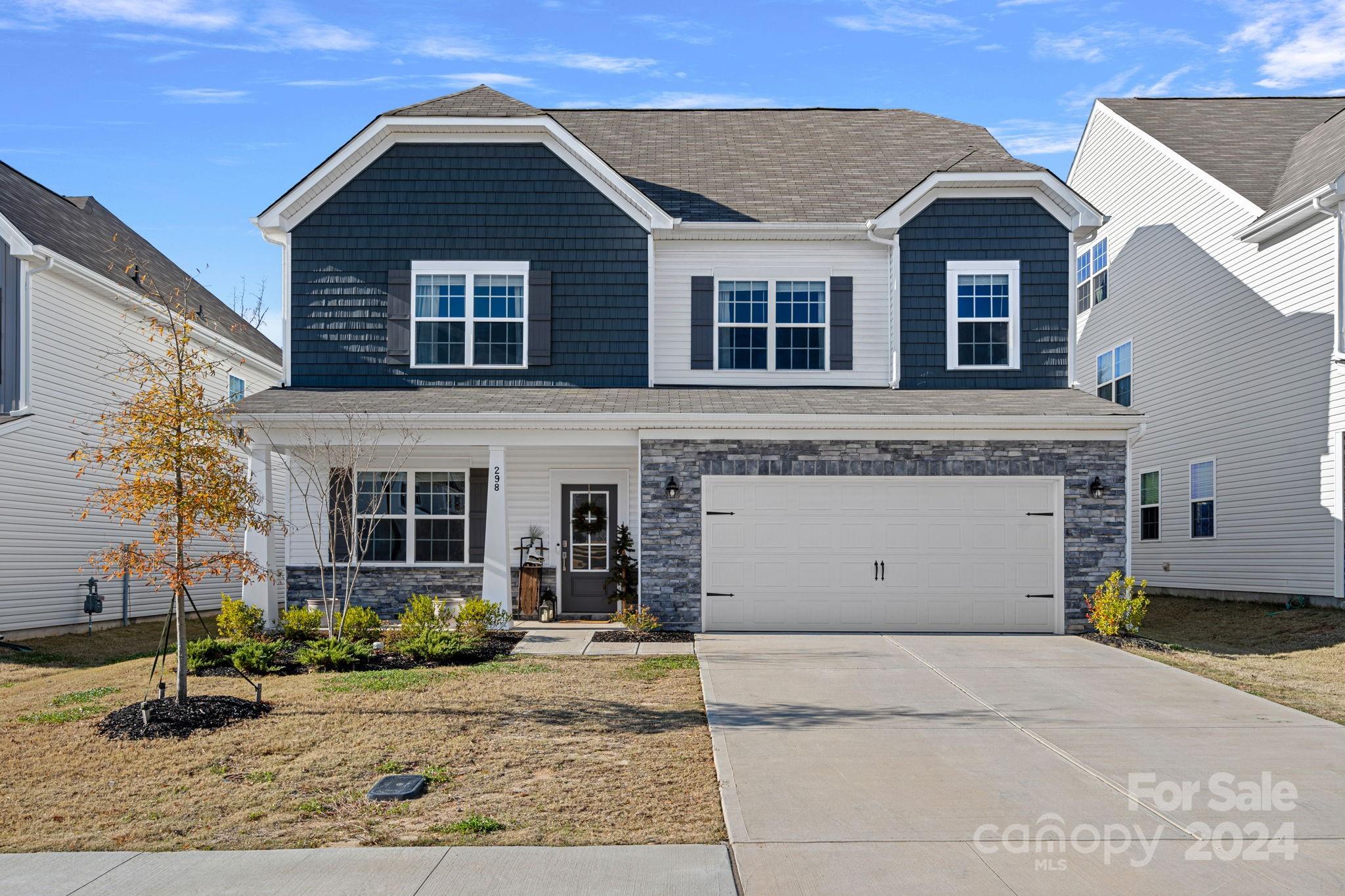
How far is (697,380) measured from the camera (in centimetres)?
1662

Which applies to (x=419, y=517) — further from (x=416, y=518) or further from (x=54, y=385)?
(x=54, y=385)

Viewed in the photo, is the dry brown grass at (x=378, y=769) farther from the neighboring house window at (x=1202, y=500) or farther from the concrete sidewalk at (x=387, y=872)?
the neighboring house window at (x=1202, y=500)

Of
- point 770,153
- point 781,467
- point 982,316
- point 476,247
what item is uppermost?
point 770,153

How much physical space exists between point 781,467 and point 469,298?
5.42 m

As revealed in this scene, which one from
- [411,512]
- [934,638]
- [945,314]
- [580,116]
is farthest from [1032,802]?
[580,116]

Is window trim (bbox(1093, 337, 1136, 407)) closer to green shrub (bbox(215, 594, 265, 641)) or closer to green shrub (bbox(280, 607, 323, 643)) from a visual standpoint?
green shrub (bbox(280, 607, 323, 643))

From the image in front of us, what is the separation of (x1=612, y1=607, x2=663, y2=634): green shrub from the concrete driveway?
2.87 meters

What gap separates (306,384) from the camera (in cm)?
1630

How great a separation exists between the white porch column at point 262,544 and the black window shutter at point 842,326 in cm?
835

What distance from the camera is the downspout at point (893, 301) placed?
16391mm

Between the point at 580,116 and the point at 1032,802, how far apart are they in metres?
16.7

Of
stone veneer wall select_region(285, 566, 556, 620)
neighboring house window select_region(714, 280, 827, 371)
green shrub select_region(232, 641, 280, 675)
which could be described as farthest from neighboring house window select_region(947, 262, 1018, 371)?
green shrub select_region(232, 641, 280, 675)

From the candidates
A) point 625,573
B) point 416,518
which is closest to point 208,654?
point 416,518

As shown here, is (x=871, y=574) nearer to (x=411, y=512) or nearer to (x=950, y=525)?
(x=950, y=525)
